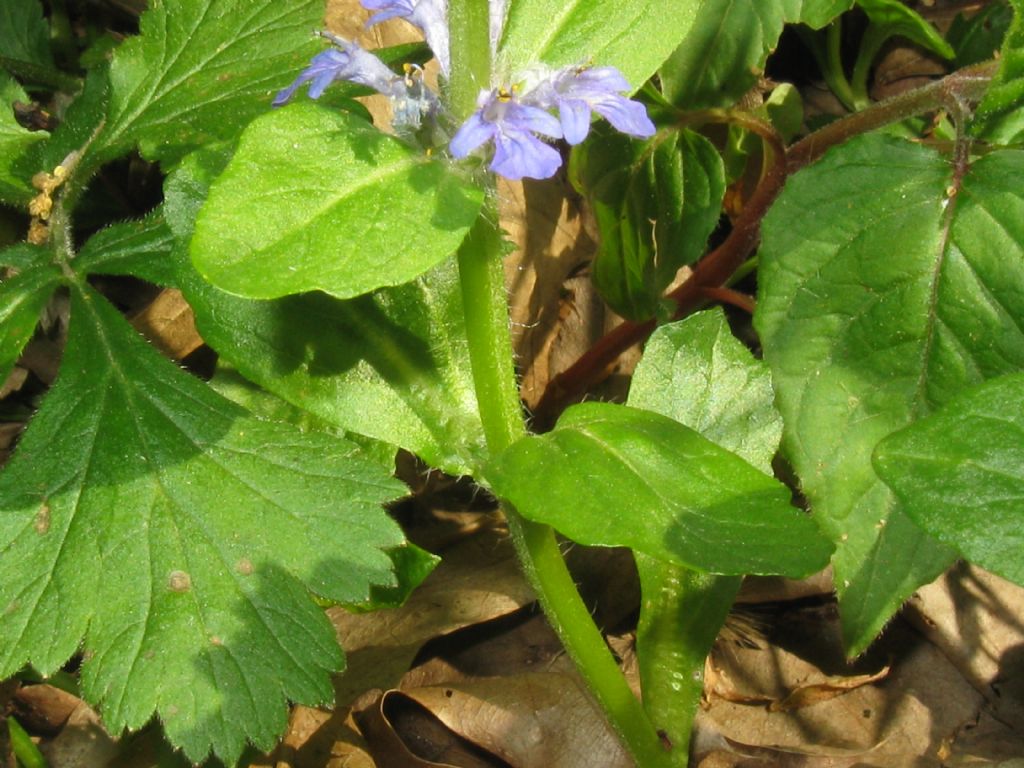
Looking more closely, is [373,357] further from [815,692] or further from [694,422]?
[815,692]

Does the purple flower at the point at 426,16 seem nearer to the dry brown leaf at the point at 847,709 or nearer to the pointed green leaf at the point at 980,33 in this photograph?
the dry brown leaf at the point at 847,709

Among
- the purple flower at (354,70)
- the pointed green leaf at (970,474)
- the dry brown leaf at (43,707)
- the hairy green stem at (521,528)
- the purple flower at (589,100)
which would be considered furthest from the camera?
the dry brown leaf at (43,707)

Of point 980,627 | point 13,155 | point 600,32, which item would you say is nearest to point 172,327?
point 13,155

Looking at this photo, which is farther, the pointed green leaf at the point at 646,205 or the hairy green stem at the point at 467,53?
the pointed green leaf at the point at 646,205

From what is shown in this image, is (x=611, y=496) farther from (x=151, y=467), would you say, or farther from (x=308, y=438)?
(x=151, y=467)

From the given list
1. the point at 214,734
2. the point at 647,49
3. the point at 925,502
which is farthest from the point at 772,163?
the point at 214,734

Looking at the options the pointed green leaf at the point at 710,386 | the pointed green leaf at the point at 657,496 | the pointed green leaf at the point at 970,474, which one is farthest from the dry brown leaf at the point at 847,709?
the pointed green leaf at the point at 970,474
